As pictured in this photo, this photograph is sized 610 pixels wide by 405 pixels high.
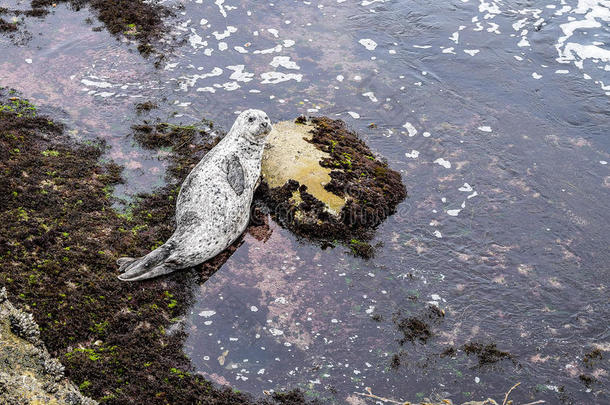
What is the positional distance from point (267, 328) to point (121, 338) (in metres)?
1.44

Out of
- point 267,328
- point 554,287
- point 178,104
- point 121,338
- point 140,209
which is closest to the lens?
point 121,338

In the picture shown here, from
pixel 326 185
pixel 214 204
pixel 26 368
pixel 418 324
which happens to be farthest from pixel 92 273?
pixel 418 324

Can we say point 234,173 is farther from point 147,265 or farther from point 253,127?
point 147,265

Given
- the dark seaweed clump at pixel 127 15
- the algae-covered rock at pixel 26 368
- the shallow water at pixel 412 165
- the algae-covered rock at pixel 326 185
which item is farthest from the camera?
the dark seaweed clump at pixel 127 15

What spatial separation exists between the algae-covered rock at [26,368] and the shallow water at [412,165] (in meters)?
1.30

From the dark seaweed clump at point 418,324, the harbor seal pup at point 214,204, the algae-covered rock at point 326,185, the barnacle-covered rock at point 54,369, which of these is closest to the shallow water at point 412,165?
the dark seaweed clump at point 418,324

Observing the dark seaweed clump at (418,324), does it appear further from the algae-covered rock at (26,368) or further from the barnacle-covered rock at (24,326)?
the barnacle-covered rock at (24,326)

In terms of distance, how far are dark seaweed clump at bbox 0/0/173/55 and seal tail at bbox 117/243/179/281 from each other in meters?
5.17

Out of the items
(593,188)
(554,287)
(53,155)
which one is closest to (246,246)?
(53,155)

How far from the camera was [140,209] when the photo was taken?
267 inches

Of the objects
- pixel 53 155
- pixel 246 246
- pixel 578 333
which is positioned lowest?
pixel 578 333

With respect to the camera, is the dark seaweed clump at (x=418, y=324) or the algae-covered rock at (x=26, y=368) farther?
the dark seaweed clump at (x=418, y=324)

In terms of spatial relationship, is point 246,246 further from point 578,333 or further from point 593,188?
point 593,188

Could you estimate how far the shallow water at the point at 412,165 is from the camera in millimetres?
5445
